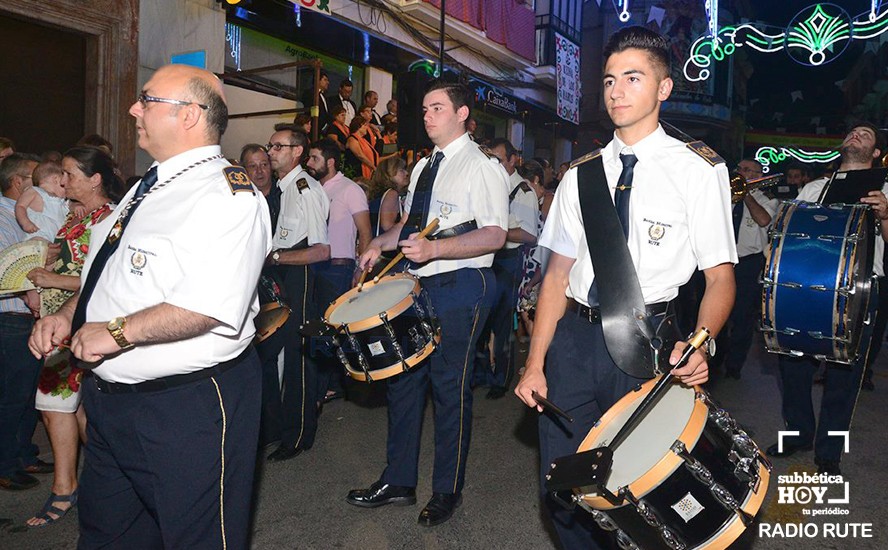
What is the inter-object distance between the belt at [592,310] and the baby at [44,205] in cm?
357

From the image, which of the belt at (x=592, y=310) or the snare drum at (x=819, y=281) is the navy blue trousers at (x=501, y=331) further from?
the belt at (x=592, y=310)

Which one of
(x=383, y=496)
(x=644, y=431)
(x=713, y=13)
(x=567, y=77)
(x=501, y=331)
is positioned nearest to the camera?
(x=644, y=431)

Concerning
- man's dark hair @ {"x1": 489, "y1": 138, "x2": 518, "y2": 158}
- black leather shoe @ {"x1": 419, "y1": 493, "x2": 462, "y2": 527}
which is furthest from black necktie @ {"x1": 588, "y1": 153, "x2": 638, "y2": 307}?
man's dark hair @ {"x1": 489, "y1": 138, "x2": 518, "y2": 158}

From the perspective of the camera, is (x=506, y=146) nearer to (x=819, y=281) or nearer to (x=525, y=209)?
(x=525, y=209)

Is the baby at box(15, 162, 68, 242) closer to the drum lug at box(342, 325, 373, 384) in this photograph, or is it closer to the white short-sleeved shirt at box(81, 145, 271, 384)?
the drum lug at box(342, 325, 373, 384)

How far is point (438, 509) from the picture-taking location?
3820 mm

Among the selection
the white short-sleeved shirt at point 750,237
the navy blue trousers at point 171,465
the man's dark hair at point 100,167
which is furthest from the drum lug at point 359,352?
the white short-sleeved shirt at point 750,237

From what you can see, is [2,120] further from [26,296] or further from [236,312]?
[236,312]

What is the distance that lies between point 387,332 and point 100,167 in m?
1.85

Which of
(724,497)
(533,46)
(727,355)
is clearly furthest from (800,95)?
(724,497)

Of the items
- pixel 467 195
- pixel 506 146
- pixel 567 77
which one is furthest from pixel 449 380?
pixel 567 77

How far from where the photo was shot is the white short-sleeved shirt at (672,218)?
2.38m

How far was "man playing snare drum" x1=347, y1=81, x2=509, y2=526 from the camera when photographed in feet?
12.5

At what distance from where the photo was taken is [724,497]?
210 centimetres
